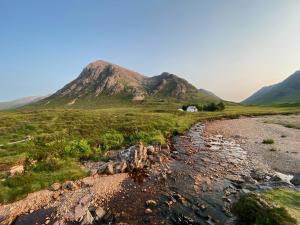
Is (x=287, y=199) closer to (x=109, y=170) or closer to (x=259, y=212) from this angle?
(x=259, y=212)

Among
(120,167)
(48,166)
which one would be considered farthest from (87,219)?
(48,166)

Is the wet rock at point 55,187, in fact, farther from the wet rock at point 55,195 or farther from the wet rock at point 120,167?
the wet rock at point 120,167

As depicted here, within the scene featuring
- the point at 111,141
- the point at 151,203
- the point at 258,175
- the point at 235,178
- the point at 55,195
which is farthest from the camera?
the point at 111,141

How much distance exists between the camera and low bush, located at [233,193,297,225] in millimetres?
12352

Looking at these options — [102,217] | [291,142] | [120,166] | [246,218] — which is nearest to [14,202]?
[102,217]

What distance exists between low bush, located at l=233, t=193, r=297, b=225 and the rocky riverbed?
914 millimetres

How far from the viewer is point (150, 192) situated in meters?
19.6

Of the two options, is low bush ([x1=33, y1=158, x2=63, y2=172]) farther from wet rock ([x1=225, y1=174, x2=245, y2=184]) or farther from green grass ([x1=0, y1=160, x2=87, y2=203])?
wet rock ([x1=225, y1=174, x2=245, y2=184])

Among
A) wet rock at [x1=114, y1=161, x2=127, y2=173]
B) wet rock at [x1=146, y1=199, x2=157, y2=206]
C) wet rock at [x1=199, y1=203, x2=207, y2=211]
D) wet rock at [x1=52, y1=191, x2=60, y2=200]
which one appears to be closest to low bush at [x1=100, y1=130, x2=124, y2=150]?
wet rock at [x1=114, y1=161, x2=127, y2=173]

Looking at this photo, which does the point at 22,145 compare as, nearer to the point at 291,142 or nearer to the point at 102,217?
the point at 102,217

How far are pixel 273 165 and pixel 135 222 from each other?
19260 millimetres

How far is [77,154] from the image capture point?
29375 mm

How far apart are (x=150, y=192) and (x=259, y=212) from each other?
30.7 feet

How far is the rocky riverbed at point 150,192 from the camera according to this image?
15.8m
